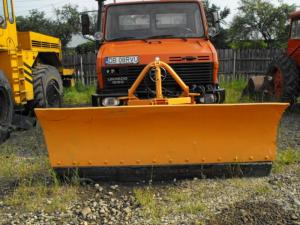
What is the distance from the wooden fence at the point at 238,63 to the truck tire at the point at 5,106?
9.79 m

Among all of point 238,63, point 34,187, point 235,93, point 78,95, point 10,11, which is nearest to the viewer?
point 34,187

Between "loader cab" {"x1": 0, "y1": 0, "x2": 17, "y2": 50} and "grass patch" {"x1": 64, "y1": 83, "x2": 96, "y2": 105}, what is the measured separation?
15.6 feet

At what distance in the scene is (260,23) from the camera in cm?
3478

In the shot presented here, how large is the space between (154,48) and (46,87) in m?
3.47

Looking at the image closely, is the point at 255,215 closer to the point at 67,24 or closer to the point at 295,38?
the point at 295,38

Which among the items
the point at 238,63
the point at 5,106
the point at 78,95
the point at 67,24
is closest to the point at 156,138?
the point at 5,106

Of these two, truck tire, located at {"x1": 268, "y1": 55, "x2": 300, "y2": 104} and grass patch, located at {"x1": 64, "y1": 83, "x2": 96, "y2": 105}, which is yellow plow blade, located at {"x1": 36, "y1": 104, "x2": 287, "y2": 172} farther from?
grass patch, located at {"x1": 64, "y1": 83, "x2": 96, "y2": 105}

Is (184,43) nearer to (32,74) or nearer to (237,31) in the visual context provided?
(32,74)

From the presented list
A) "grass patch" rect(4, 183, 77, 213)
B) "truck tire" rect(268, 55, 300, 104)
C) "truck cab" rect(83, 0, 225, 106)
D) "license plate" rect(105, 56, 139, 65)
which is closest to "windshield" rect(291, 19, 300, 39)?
"truck tire" rect(268, 55, 300, 104)

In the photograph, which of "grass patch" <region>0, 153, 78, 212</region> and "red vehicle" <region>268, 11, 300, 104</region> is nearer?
"grass patch" <region>0, 153, 78, 212</region>

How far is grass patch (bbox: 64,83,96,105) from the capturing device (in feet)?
40.7

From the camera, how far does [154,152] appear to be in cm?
454

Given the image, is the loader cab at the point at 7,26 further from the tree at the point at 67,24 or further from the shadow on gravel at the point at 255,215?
the tree at the point at 67,24


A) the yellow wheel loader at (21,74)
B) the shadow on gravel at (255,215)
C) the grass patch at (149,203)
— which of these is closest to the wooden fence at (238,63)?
the yellow wheel loader at (21,74)
